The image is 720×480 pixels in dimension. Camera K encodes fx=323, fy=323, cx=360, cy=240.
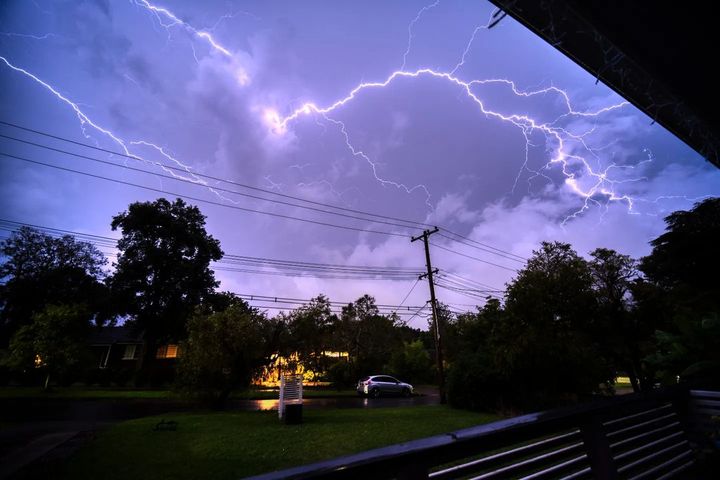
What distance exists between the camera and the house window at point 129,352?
3753 cm

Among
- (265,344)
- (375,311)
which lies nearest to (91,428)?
(265,344)

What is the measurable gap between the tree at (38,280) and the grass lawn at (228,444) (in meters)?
25.2

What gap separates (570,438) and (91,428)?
13.4m

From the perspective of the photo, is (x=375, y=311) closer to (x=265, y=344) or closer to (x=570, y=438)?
(x=265, y=344)

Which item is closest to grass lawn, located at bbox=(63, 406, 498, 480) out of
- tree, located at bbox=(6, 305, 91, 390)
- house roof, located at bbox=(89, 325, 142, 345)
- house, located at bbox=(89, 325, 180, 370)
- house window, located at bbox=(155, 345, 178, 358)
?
tree, located at bbox=(6, 305, 91, 390)

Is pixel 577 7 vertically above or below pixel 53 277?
below

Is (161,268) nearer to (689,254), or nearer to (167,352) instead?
(167,352)

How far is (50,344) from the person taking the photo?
2056 cm

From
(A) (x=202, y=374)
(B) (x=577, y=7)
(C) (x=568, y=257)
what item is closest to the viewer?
(B) (x=577, y=7)

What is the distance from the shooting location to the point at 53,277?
31.5 m

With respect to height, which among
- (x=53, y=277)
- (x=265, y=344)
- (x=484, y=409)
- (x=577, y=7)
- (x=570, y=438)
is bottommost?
(x=484, y=409)

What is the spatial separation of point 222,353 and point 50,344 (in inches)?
619

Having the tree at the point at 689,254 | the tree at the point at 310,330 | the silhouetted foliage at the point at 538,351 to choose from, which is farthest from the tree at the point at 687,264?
the tree at the point at 310,330

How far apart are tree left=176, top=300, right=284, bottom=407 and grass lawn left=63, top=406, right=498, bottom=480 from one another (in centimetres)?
199
